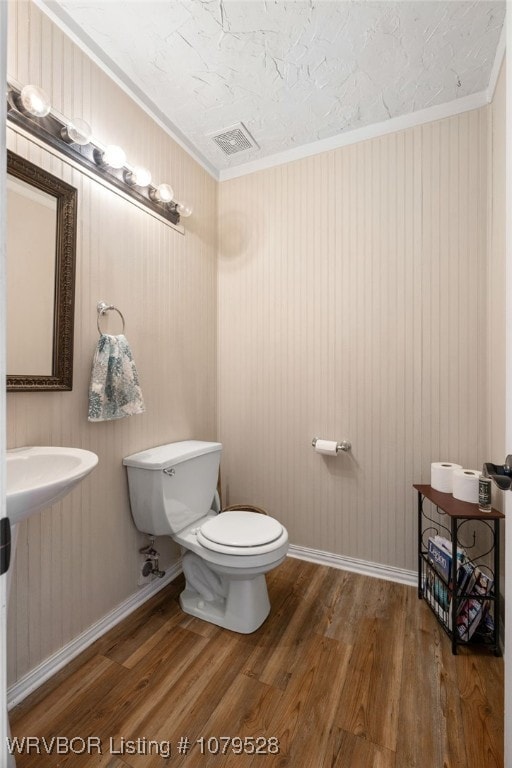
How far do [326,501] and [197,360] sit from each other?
1.16 meters

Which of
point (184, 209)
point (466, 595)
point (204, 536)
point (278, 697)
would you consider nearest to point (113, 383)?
point (204, 536)

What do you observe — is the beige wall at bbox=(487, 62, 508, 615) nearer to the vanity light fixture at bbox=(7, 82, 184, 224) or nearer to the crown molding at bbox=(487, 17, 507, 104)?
the crown molding at bbox=(487, 17, 507, 104)

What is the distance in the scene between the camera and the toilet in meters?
1.41

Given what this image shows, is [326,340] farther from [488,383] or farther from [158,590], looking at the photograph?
[158,590]

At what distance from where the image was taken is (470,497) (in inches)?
59.1

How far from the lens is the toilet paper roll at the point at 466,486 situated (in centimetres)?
149

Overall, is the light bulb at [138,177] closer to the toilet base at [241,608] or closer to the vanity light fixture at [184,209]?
the vanity light fixture at [184,209]

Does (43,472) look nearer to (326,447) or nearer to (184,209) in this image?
(326,447)

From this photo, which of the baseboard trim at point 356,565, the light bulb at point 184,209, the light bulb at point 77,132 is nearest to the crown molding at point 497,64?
the light bulb at point 184,209

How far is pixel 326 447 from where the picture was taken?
1.92m

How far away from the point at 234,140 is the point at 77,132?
105 centimetres

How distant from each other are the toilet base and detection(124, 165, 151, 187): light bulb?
183cm

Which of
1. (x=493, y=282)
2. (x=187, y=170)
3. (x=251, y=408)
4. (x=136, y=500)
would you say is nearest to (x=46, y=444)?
(x=136, y=500)

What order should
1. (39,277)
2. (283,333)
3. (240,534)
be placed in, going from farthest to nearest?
(283,333)
(240,534)
(39,277)
